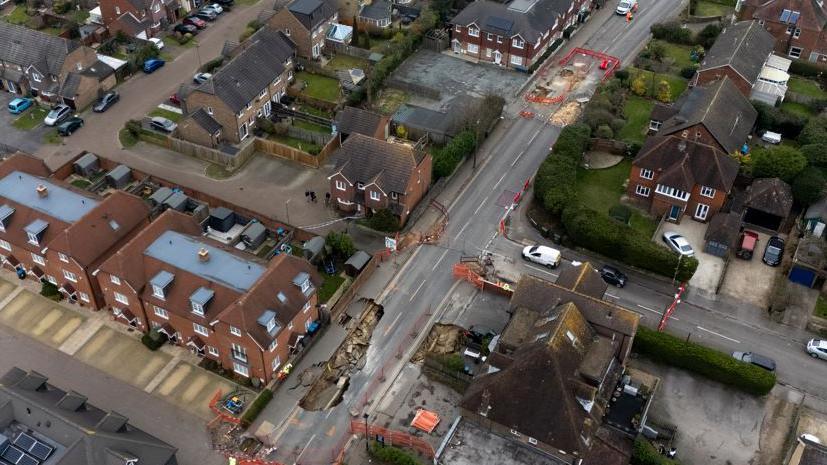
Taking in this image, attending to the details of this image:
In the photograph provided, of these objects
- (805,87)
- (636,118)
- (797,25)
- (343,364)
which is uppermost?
(797,25)

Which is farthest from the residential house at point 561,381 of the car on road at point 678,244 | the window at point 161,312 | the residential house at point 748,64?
the residential house at point 748,64

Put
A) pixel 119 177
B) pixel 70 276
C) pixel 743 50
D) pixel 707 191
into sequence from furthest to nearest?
pixel 743 50, pixel 119 177, pixel 707 191, pixel 70 276

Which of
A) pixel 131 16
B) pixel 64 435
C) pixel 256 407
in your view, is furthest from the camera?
pixel 131 16

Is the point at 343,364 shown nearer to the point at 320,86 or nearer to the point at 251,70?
the point at 251,70

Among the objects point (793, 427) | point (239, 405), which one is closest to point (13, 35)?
point (239, 405)

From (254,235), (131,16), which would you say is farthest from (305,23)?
(254,235)

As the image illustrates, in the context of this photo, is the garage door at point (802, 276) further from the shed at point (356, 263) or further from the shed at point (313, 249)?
the shed at point (313, 249)
